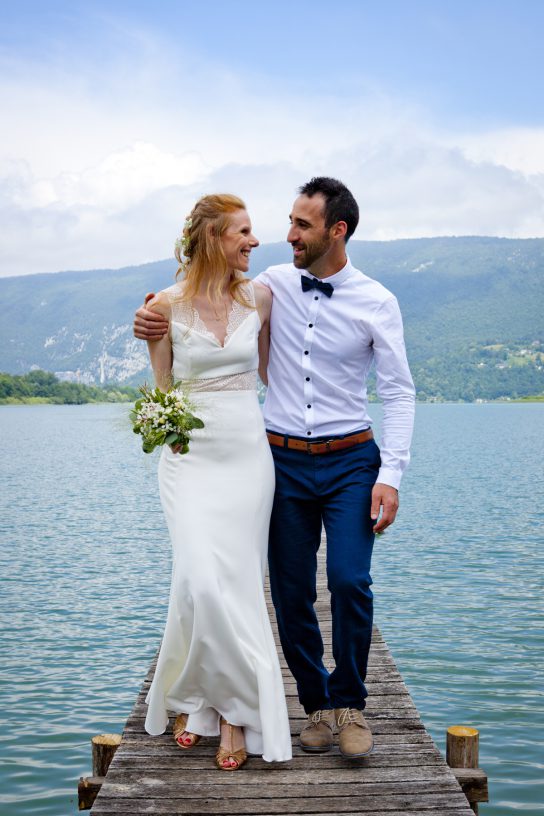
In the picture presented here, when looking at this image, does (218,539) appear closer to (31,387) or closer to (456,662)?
(456,662)

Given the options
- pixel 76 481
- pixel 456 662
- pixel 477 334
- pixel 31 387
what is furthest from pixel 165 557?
pixel 477 334

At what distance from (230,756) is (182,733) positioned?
0.39 meters

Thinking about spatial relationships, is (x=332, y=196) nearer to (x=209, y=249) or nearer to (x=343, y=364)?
(x=209, y=249)

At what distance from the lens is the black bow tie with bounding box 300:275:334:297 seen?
4.80 metres

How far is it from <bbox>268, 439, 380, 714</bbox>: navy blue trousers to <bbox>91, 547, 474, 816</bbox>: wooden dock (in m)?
0.35

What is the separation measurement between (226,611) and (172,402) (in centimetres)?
102

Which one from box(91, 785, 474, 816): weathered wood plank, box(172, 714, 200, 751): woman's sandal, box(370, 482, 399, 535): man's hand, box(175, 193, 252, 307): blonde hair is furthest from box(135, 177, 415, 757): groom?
box(172, 714, 200, 751): woman's sandal

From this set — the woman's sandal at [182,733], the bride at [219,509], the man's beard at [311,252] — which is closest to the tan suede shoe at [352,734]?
A: the bride at [219,509]

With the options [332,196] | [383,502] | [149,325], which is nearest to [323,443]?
[383,502]

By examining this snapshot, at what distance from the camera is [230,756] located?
15.0ft

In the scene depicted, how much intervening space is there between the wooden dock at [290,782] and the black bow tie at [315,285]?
2292mm

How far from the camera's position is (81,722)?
9.55 meters

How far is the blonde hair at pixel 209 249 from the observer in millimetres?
4684

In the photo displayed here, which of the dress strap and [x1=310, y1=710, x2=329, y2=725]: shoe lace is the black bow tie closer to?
the dress strap
